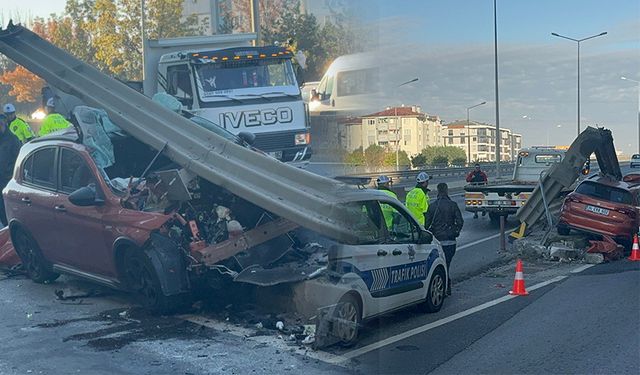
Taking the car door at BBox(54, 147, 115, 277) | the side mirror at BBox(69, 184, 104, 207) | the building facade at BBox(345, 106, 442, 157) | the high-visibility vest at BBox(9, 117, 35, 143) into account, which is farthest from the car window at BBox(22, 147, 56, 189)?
the building facade at BBox(345, 106, 442, 157)

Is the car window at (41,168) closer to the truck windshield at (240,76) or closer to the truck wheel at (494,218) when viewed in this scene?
the truck windshield at (240,76)

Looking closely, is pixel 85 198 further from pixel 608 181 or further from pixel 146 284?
pixel 608 181

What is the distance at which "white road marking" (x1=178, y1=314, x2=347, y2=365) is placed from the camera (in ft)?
21.8

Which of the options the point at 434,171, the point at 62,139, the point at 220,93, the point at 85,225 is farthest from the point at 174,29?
the point at 434,171

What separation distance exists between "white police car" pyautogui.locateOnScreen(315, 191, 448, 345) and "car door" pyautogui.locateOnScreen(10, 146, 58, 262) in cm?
371

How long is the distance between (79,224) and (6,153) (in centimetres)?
376

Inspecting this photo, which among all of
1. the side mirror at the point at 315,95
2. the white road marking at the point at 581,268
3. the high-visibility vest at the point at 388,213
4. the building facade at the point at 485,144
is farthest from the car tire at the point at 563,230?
the building facade at the point at 485,144

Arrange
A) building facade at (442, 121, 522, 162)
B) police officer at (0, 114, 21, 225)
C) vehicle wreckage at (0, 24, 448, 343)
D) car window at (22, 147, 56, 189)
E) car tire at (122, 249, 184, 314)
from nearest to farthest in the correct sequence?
1. vehicle wreckage at (0, 24, 448, 343)
2. car tire at (122, 249, 184, 314)
3. car window at (22, 147, 56, 189)
4. police officer at (0, 114, 21, 225)
5. building facade at (442, 121, 522, 162)

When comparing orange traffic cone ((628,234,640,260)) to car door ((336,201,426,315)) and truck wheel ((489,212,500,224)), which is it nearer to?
truck wheel ((489,212,500,224))

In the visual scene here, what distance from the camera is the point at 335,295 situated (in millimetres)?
7035

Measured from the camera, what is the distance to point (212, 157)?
8.35 meters

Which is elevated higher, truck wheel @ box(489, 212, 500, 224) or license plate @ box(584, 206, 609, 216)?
license plate @ box(584, 206, 609, 216)

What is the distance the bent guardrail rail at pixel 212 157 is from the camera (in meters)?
7.36

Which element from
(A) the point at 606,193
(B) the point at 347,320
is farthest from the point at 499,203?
(B) the point at 347,320
